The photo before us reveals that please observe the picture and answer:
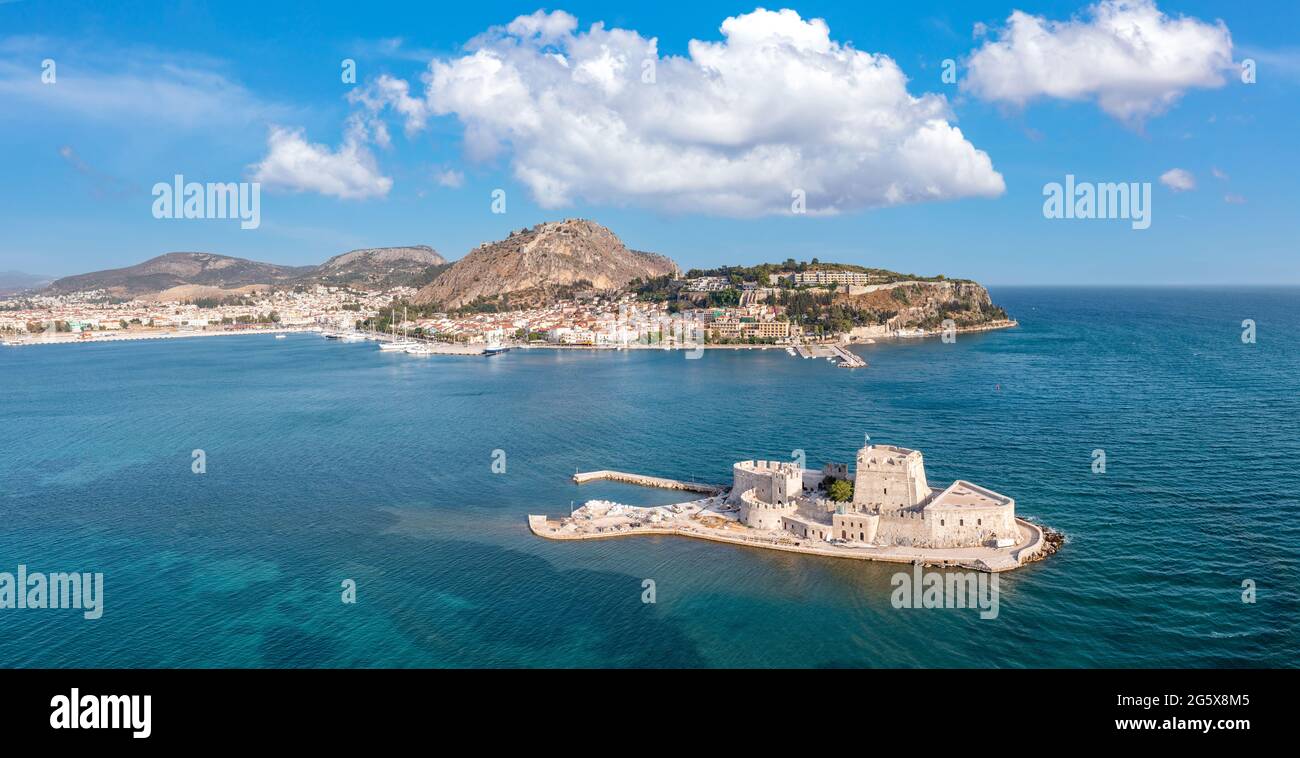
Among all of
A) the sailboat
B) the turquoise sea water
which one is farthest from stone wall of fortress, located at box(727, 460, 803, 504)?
the sailboat

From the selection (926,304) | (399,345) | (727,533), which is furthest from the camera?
(926,304)

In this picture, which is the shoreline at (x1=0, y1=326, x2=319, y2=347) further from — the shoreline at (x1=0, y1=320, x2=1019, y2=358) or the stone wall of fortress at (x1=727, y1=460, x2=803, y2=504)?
the stone wall of fortress at (x1=727, y1=460, x2=803, y2=504)

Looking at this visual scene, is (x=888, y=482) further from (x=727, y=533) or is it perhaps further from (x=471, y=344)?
(x=471, y=344)

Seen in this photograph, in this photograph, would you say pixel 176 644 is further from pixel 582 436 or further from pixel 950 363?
pixel 950 363

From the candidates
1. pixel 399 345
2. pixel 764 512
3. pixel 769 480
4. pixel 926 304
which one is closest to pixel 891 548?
pixel 764 512

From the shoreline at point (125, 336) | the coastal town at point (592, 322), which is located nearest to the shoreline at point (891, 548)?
the coastal town at point (592, 322)

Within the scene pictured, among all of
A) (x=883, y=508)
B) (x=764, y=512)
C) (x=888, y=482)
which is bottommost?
(x=764, y=512)

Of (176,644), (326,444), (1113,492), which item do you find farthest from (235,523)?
(1113,492)
